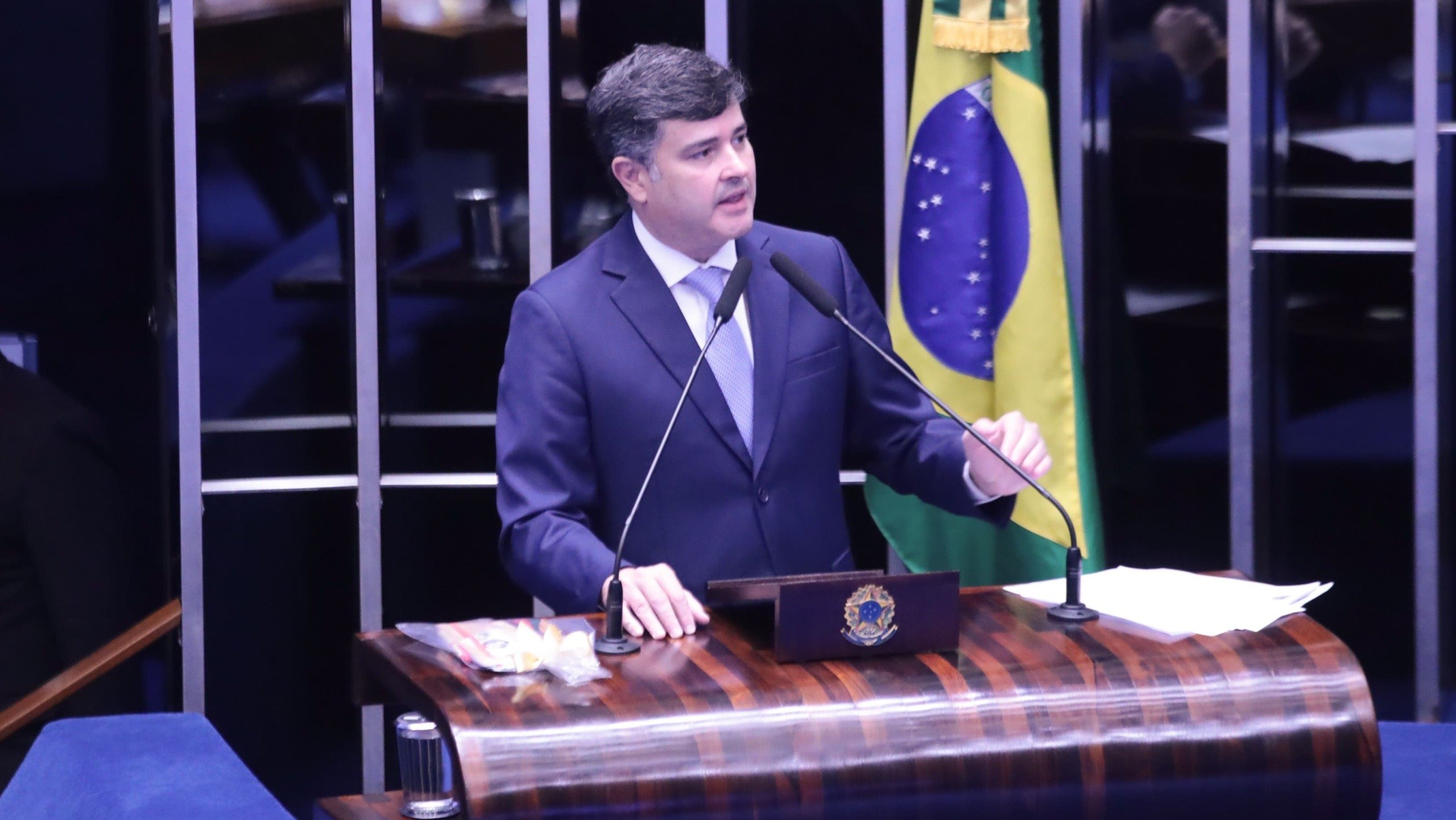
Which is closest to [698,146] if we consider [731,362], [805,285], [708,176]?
[708,176]

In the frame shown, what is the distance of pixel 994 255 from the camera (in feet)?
11.4

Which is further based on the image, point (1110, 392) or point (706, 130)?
point (1110, 392)

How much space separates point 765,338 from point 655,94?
0.39 meters

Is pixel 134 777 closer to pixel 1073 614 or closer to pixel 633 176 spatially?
pixel 633 176

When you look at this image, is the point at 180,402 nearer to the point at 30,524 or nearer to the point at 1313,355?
the point at 30,524

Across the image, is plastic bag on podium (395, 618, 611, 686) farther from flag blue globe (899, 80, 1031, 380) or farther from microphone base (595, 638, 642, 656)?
flag blue globe (899, 80, 1031, 380)

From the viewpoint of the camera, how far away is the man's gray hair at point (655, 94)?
94.9 inches

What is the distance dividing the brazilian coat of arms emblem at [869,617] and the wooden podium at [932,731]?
3 centimetres

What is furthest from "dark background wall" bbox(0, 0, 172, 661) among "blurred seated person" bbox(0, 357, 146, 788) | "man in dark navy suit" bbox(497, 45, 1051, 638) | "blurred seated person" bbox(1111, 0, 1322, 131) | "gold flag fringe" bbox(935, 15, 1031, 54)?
"blurred seated person" bbox(1111, 0, 1322, 131)

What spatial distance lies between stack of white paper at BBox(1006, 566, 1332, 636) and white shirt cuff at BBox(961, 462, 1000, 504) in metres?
0.15

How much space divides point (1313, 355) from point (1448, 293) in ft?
1.07

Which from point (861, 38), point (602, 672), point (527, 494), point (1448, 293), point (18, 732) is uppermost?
point (861, 38)

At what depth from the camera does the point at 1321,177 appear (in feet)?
12.4

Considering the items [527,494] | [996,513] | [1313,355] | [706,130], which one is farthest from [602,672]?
[1313,355]
